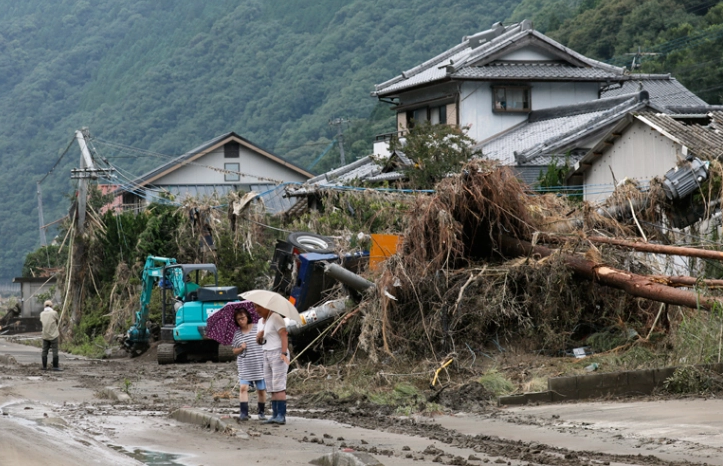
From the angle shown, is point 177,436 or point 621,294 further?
point 621,294

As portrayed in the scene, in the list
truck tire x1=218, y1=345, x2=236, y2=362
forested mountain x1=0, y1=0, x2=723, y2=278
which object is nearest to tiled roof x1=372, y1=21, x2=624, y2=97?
forested mountain x1=0, y1=0, x2=723, y2=278

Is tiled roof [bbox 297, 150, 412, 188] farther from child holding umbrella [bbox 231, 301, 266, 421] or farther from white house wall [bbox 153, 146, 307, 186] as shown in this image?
child holding umbrella [bbox 231, 301, 266, 421]

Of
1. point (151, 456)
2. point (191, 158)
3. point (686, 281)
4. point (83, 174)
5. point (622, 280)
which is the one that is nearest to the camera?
point (151, 456)

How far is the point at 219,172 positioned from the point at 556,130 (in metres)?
24.6

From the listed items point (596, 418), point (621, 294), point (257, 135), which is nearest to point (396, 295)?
point (621, 294)

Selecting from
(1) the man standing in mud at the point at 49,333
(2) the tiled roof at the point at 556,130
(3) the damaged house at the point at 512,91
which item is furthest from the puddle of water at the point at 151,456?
(3) the damaged house at the point at 512,91

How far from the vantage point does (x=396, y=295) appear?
16.7 meters

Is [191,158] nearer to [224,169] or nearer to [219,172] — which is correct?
[224,169]

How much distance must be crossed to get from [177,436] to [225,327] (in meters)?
2.08

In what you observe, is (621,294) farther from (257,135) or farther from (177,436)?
(257,135)

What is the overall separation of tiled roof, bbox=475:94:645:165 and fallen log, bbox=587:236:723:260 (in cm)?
1581

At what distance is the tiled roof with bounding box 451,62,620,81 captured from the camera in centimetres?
4234

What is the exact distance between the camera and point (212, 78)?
99.6 metres

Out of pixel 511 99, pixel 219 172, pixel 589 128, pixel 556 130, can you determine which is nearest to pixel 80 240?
pixel 589 128
